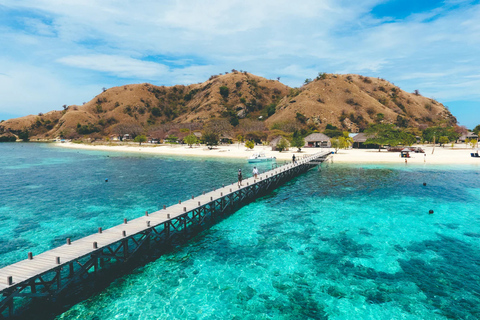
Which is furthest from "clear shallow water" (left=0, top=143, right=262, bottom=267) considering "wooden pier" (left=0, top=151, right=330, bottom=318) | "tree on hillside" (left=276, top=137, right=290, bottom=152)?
"tree on hillside" (left=276, top=137, right=290, bottom=152)

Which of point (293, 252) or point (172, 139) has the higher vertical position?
point (172, 139)

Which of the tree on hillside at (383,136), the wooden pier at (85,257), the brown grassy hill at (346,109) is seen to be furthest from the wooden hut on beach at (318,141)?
the wooden pier at (85,257)

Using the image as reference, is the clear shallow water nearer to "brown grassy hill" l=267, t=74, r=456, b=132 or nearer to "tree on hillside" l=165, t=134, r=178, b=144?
"tree on hillside" l=165, t=134, r=178, b=144

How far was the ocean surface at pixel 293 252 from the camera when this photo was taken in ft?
44.7

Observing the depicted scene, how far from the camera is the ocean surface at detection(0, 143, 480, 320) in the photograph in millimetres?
13633

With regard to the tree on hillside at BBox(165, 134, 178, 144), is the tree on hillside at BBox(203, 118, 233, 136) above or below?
above

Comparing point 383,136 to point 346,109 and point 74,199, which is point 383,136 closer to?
point 346,109

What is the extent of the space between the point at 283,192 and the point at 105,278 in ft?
88.0

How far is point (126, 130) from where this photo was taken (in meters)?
166

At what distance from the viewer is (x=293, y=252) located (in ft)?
63.4

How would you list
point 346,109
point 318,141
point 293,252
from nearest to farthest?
point 293,252 < point 318,141 < point 346,109

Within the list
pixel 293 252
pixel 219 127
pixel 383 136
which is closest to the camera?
pixel 293 252

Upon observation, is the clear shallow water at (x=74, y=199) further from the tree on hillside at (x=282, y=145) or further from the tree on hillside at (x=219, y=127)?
the tree on hillside at (x=219, y=127)

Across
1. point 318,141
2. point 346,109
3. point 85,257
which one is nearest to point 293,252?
point 85,257
